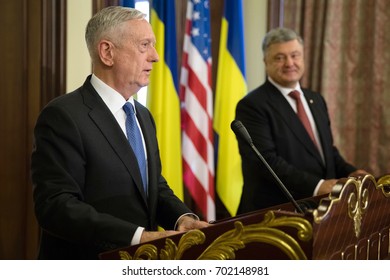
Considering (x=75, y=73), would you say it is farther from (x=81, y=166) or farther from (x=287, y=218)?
(x=287, y=218)

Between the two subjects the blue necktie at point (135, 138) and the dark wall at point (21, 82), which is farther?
the dark wall at point (21, 82)

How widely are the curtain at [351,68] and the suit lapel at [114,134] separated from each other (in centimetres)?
312

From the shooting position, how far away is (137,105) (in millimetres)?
2908

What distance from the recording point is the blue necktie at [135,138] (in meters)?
2.64

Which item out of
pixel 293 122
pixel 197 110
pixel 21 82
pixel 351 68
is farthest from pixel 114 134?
pixel 351 68

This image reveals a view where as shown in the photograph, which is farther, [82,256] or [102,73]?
[102,73]

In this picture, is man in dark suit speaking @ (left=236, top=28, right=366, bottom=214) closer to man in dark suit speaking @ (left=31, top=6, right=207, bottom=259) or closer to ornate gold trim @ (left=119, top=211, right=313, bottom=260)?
man in dark suit speaking @ (left=31, top=6, right=207, bottom=259)

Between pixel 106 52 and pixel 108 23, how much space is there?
12 centimetres

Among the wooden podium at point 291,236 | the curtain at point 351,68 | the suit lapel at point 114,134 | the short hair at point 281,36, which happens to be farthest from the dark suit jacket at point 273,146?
the wooden podium at point 291,236

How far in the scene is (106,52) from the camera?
2672 mm

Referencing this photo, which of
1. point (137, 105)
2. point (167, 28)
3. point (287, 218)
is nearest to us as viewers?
point (287, 218)

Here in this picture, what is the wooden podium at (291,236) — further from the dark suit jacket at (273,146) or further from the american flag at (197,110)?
the american flag at (197,110)

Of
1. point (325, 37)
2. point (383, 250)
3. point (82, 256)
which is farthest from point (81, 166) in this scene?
point (325, 37)
